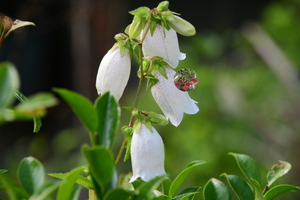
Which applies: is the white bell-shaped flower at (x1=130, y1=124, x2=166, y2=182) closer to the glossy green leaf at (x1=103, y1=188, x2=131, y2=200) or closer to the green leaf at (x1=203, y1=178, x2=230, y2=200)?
the green leaf at (x1=203, y1=178, x2=230, y2=200)

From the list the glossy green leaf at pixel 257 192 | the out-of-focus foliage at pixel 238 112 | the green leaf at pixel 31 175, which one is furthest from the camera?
the out-of-focus foliage at pixel 238 112

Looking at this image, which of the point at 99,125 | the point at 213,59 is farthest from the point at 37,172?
the point at 213,59

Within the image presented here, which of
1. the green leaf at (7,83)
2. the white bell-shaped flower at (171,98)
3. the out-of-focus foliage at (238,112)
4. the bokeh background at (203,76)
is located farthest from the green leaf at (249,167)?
the out-of-focus foliage at (238,112)

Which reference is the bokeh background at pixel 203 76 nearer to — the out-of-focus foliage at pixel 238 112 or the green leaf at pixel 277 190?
the out-of-focus foliage at pixel 238 112

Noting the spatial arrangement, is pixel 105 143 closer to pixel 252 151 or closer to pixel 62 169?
pixel 252 151

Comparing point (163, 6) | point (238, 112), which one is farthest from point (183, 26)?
point (238, 112)

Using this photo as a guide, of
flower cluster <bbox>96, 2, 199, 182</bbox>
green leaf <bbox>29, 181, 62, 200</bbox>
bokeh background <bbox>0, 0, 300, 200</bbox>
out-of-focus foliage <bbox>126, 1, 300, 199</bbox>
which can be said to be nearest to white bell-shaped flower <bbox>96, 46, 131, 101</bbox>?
flower cluster <bbox>96, 2, 199, 182</bbox>
